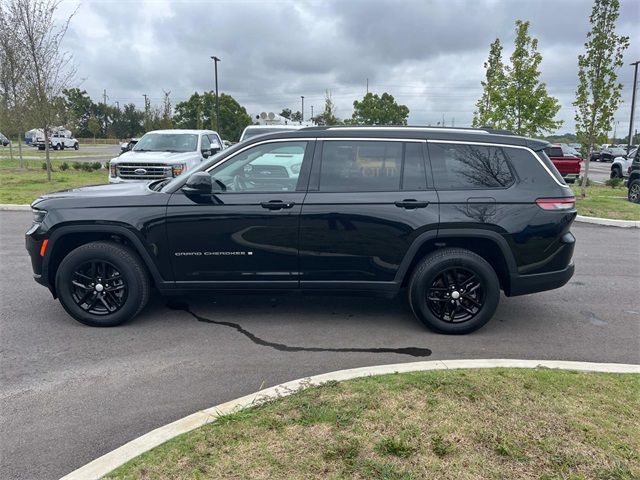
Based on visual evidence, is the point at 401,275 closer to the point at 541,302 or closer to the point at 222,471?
the point at 541,302

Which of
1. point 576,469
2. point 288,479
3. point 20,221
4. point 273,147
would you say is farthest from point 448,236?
point 20,221

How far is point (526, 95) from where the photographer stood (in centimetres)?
1461

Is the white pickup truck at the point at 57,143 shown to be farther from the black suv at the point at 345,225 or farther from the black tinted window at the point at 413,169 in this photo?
the black tinted window at the point at 413,169

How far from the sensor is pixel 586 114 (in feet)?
45.0

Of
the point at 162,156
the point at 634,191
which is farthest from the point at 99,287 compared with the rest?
the point at 634,191

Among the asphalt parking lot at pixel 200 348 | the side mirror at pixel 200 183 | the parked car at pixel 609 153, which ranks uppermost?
the parked car at pixel 609 153

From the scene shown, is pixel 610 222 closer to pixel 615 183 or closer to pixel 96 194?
pixel 615 183

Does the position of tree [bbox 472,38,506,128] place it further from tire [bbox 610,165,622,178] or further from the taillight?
the taillight

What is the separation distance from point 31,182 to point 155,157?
306 inches

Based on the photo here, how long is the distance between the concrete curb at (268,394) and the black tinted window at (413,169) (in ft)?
5.34

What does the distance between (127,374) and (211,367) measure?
65cm

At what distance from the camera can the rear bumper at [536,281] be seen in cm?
459

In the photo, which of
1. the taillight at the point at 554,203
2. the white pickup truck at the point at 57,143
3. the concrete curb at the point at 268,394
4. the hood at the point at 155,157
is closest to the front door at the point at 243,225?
the concrete curb at the point at 268,394

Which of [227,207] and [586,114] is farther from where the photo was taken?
[586,114]
